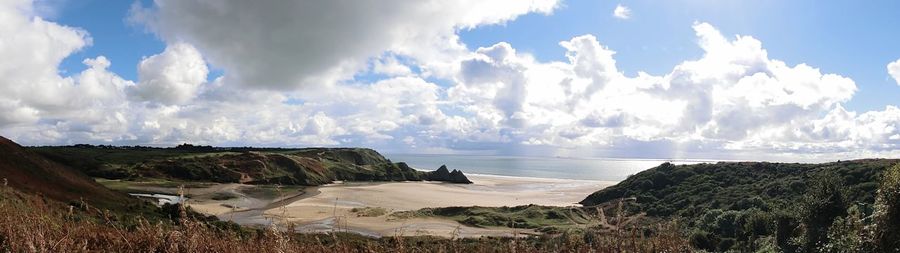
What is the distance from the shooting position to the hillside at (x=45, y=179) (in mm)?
29562

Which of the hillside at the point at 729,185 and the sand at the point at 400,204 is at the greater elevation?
the hillside at the point at 729,185

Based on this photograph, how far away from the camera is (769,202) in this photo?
119ft

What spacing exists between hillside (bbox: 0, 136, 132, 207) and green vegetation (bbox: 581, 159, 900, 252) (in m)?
26.8

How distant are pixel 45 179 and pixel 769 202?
41992 mm

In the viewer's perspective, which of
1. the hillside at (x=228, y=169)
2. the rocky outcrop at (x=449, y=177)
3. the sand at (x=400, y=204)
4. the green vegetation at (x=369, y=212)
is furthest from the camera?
the rocky outcrop at (x=449, y=177)

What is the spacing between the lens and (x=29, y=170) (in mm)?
32062

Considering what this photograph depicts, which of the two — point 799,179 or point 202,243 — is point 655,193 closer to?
point 799,179

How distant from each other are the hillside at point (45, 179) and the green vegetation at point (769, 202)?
1056 inches

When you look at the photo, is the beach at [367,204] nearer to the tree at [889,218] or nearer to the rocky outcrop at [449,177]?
the rocky outcrop at [449,177]

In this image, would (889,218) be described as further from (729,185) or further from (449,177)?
(449,177)

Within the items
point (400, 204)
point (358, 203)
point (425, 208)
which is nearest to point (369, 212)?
point (425, 208)

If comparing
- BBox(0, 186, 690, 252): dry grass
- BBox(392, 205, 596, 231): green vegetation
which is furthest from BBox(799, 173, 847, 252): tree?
BBox(392, 205, 596, 231): green vegetation

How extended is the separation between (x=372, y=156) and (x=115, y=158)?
52809 millimetres

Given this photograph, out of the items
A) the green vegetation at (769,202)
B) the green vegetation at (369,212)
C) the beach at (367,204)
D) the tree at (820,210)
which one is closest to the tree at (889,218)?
the green vegetation at (769,202)
